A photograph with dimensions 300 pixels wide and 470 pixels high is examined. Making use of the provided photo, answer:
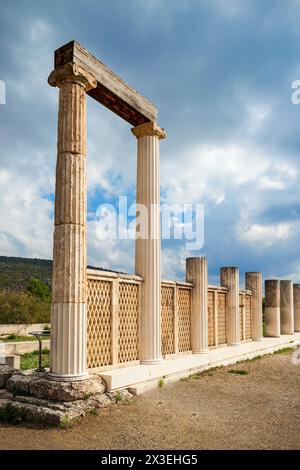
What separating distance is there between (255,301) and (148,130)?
35.3 ft

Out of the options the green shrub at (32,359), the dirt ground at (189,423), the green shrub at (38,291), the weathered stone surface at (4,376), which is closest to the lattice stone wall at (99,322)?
the dirt ground at (189,423)

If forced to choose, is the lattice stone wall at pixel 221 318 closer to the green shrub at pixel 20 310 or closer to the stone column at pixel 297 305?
the stone column at pixel 297 305

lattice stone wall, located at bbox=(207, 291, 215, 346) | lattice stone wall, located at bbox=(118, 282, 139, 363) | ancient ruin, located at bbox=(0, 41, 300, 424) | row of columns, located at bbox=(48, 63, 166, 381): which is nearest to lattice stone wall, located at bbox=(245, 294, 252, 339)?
lattice stone wall, located at bbox=(207, 291, 215, 346)

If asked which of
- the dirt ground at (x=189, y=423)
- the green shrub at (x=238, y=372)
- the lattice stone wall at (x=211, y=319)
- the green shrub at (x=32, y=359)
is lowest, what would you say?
the green shrub at (x=32, y=359)

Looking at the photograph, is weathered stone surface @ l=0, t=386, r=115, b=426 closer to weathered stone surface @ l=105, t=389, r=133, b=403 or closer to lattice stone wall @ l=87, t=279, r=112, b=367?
weathered stone surface @ l=105, t=389, r=133, b=403

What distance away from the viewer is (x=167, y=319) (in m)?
12.2

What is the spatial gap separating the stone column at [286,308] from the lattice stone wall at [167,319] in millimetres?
12928

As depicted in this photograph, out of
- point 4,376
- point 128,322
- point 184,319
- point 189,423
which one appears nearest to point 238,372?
point 184,319

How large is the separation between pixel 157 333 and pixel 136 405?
2.72 m

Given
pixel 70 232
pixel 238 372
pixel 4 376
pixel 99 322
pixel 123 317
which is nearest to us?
pixel 70 232

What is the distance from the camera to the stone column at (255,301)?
19.1 m

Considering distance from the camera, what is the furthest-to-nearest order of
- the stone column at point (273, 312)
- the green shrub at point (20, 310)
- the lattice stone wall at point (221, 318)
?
the green shrub at point (20, 310) < the stone column at point (273, 312) < the lattice stone wall at point (221, 318)

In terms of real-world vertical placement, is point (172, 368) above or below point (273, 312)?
below

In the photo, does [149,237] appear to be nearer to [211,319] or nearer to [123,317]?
[123,317]
